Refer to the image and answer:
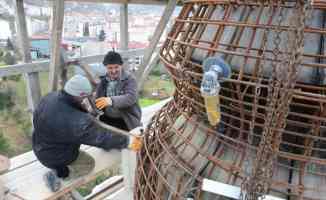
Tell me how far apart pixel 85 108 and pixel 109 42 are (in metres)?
2.35

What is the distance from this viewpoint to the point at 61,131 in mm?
2027

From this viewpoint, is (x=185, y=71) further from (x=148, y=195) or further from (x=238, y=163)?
(x=148, y=195)

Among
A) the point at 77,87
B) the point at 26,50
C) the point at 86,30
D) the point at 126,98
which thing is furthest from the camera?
the point at 86,30

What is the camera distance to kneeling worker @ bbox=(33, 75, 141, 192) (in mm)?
2018

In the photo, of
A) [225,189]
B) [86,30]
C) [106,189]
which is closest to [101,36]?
[86,30]

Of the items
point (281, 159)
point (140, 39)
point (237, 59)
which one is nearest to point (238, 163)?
point (281, 159)

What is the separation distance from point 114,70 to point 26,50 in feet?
2.69

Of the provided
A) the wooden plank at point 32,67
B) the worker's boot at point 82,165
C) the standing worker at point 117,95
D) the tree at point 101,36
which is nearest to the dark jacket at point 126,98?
the standing worker at point 117,95

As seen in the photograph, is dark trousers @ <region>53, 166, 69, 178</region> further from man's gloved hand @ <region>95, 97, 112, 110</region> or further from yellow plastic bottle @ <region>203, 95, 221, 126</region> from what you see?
yellow plastic bottle @ <region>203, 95, 221, 126</region>

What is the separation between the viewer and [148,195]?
1.39m

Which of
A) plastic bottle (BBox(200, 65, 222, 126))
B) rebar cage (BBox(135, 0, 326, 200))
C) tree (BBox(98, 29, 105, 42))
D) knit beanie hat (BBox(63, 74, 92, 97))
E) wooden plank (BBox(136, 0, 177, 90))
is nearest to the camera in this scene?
rebar cage (BBox(135, 0, 326, 200))

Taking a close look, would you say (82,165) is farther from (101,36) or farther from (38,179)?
(101,36)

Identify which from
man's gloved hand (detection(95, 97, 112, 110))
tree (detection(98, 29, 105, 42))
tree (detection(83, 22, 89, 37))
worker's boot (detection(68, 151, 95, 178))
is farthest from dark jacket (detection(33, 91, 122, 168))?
tree (detection(83, 22, 89, 37))

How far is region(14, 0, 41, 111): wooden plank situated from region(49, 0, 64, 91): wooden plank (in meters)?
0.15
